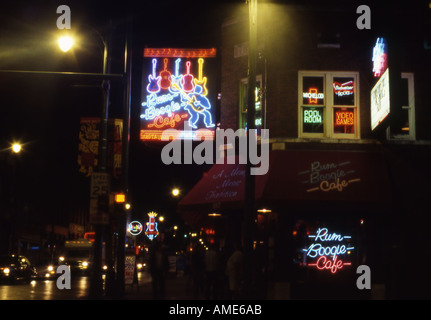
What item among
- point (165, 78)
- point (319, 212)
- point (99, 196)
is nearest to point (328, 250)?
point (319, 212)

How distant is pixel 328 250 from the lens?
16406 millimetres

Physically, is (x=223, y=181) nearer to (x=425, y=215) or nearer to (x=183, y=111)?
(x=183, y=111)

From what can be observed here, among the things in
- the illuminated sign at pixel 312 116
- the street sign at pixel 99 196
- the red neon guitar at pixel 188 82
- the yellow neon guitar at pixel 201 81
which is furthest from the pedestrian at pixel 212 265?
the red neon guitar at pixel 188 82

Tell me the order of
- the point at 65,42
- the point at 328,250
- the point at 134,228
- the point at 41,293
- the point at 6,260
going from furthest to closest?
1. the point at 134,228
2. the point at 6,260
3. the point at 41,293
4. the point at 328,250
5. the point at 65,42

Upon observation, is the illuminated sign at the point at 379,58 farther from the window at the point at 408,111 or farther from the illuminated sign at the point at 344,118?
the illuminated sign at the point at 344,118

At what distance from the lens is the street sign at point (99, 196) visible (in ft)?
51.4

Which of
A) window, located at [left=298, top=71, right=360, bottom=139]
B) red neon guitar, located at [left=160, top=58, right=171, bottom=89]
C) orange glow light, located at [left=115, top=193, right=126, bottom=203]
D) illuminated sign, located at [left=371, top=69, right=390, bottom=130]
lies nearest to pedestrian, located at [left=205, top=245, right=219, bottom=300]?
orange glow light, located at [left=115, top=193, right=126, bottom=203]

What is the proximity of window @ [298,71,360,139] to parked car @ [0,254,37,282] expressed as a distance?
1875 cm

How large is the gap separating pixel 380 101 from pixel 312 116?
264 centimetres

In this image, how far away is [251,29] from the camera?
45.3 ft

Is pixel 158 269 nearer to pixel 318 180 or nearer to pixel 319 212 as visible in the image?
pixel 319 212

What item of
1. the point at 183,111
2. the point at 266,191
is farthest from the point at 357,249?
the point at 183,111

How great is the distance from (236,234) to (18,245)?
42.4 meters

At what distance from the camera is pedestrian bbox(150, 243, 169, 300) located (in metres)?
16.9
